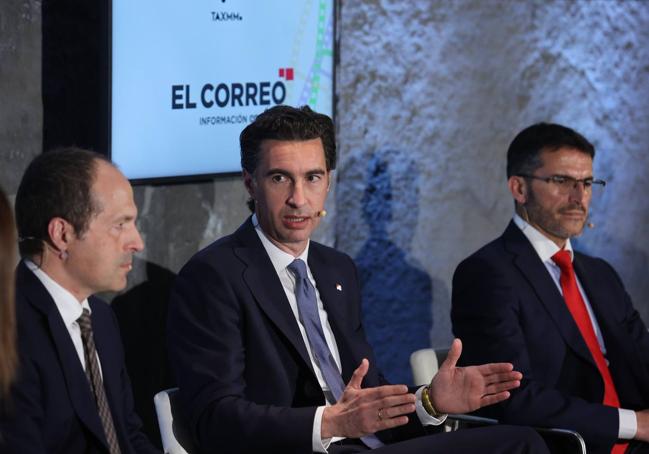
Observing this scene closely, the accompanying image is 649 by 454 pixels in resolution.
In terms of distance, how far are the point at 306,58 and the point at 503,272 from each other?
112 centimetres

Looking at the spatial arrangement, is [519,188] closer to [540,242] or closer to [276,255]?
[540,242]

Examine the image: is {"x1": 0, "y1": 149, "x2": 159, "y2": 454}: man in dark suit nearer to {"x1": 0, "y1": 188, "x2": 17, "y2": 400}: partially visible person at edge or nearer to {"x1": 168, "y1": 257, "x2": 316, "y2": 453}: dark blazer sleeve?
{"x1": 168, "y1": 257, "x2": 316, "y2": 453}: dark blazer sleeve

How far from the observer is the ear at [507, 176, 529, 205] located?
4207 millimetres

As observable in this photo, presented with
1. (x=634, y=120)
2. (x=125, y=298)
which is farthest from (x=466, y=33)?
(x=125, y=298)

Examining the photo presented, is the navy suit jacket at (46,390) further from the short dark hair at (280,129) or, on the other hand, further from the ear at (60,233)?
the short dark hair at (280,129)

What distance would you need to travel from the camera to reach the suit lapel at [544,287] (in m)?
3.95

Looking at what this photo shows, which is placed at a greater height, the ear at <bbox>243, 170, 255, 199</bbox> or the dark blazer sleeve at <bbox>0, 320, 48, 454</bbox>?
the ear at <bbox>243, 170, 255, 199</bbox>

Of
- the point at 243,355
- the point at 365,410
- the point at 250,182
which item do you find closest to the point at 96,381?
the point at 243,355

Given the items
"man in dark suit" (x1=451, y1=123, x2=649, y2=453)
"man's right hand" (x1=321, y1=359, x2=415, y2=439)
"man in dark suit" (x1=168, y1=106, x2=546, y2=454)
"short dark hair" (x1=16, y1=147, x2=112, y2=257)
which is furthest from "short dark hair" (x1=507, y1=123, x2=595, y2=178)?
"short dark hair" (x1=16, y1=147, x2=112, y2=257)

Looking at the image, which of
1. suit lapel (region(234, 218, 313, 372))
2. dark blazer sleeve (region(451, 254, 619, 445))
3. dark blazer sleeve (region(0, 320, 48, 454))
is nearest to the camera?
dark blazer sleeve (region(0, 320, 48, 454))

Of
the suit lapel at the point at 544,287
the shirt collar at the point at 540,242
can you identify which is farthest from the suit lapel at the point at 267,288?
the shirt collar at the point at 540,242

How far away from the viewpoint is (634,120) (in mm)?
5777

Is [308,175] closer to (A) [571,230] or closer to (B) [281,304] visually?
(B) [281,304]

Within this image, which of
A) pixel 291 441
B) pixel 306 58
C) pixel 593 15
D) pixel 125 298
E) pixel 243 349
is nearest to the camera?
pixel 291 441
